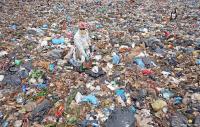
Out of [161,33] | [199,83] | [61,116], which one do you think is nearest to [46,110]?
[61,116]

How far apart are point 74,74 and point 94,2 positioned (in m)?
6.20

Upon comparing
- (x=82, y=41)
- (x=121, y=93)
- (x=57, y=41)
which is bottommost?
(x=121, y=93)

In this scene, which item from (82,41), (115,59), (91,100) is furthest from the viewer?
(115,59)

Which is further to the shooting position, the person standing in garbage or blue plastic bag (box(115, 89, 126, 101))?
the person standing in garbage

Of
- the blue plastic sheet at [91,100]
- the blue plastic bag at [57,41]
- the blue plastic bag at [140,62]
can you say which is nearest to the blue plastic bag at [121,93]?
the blue plastic sheet at [91,100]

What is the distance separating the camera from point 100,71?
6.34 meters

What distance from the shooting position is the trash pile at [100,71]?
5.15m

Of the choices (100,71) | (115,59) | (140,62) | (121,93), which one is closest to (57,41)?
(115,59)

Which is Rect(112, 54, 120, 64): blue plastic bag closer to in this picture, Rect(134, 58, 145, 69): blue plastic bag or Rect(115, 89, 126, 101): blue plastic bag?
Rect(134, 58, 145, 69): blue plastic bag

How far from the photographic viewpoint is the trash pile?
5148mm

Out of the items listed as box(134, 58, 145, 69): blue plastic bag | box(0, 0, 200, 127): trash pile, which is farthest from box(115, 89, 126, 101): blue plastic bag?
box(134, 58, 145, 69): blue plastic bag

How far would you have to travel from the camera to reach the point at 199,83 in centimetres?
602

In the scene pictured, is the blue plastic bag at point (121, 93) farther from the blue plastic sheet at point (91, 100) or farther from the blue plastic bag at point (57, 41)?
the blue plastic bag at point (57, 41)

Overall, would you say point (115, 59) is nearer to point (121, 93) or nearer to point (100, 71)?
point (100, 71)
